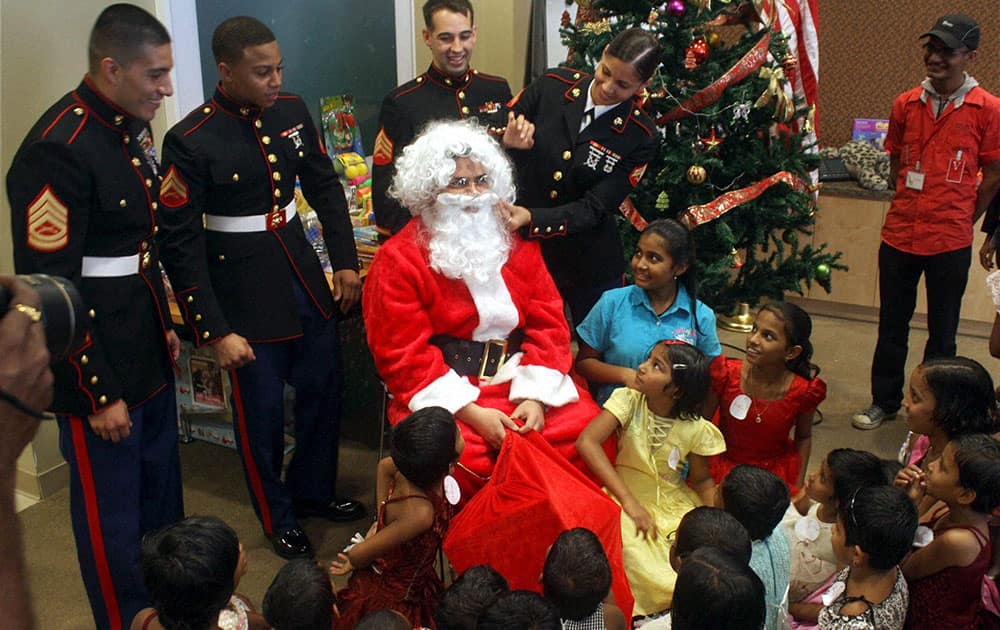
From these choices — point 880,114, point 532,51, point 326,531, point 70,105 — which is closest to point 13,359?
point 70,105

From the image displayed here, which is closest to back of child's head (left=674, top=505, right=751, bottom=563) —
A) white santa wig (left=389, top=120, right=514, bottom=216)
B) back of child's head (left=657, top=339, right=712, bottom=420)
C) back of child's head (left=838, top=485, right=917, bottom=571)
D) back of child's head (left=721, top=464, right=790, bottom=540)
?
back of child's head (left=721, top=464, right=790, bottom=540)

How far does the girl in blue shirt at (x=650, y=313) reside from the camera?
2920 millimetres

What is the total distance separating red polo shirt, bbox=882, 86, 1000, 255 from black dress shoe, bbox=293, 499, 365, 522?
259cm

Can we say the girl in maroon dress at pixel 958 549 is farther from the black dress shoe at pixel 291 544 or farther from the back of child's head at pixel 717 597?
the black dress shoe at pixel 291 544

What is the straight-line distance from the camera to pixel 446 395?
106 inches

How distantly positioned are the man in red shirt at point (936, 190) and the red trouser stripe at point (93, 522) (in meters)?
3.18

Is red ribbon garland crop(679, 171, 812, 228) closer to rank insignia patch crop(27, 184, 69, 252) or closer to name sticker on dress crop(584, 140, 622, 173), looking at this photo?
name sticker on dress crop(584, 140, 622, 173)

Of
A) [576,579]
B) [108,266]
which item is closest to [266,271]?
[108,266]

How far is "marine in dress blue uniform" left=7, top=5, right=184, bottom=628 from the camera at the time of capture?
2301mm

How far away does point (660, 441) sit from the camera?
2.70m

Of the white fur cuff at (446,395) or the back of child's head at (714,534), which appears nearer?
the back of child's head at (714,534)

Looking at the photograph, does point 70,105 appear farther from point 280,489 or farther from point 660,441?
point 660,441

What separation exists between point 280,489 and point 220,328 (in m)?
0.65

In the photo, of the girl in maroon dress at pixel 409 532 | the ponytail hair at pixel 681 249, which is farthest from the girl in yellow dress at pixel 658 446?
the girl in maroon dress at pixel 409 532
